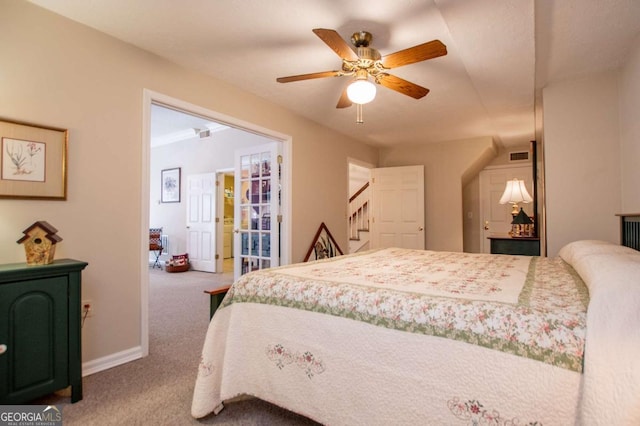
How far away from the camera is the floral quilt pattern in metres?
1.02

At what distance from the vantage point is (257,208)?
4.25 meters

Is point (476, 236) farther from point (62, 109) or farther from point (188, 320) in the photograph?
point (62, 109)

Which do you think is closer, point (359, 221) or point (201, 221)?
point (201, 221)

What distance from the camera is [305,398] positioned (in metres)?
1.44

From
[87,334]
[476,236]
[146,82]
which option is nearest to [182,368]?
[87,334]

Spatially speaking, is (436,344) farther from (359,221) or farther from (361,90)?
(359,221)

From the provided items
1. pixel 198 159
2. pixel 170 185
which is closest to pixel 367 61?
pixel 198 159

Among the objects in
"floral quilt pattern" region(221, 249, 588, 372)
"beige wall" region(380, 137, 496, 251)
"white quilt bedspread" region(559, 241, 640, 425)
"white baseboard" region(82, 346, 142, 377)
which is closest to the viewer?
"white quilt bedspread" region(559, 241, 640, 425)

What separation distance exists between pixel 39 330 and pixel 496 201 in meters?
6.24

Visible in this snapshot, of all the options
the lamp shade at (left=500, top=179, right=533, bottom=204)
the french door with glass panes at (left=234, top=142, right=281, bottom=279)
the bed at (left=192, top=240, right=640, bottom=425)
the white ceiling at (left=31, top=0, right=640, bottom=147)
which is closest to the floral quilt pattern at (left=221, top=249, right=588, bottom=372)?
the bed at (left=192, top=240, right=640, bottom=425)

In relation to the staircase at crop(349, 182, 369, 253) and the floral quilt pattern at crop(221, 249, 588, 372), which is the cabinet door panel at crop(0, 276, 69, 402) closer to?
the floral quilt pattern at crop(221, 249, 588, 372)

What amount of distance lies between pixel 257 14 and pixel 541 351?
2267 millimetres

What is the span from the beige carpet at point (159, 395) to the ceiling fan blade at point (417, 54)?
83.9 inches

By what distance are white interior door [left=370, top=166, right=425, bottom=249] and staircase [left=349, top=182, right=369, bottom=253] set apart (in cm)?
44
